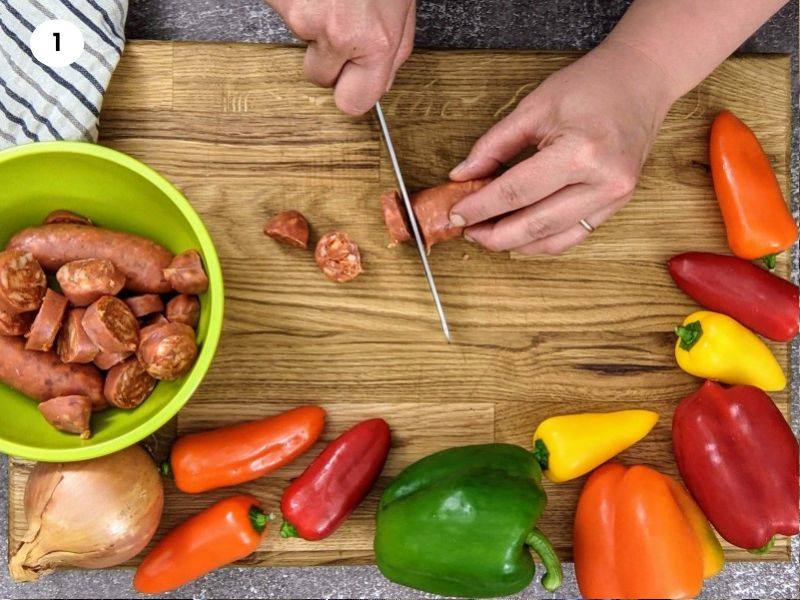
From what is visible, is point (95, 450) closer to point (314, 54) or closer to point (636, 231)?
point (314, 54)

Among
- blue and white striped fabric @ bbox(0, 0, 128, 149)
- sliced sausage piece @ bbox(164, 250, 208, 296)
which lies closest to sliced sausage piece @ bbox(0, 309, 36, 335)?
sliced sausage piece @ bbox(164, 250, 208, 296)

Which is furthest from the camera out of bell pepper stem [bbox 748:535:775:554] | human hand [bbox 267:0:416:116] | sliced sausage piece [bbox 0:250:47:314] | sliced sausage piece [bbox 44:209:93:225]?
bell pepper stem [bbox 748:535:775:554]

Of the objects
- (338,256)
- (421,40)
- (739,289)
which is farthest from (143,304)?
(739,289)

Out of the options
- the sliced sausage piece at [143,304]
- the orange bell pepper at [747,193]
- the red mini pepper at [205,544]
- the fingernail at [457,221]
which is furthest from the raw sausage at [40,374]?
the orange bell pepper at [747,193]

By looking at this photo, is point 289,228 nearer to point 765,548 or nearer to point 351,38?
point 351,38

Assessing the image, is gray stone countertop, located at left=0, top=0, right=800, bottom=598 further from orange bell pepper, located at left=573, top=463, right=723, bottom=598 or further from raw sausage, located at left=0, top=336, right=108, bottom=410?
raw sausage, located at left=0, top=336, right=108, bottom=410

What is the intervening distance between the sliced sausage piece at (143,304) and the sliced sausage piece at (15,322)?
15 centimetres

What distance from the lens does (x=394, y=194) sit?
141 cm

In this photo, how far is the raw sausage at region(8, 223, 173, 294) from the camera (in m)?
1.26

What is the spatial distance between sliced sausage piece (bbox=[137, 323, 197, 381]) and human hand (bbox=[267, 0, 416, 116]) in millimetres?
439

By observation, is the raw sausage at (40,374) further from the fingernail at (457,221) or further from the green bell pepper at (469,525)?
the fingernail at (457,221)

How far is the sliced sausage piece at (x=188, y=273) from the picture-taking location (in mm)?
1260

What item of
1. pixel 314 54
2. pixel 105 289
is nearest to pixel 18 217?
pixel 105 289

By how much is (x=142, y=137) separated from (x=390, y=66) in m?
0.51
